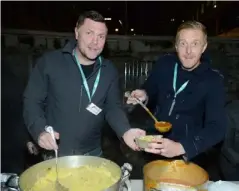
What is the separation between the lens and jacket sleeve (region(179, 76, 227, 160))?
4.50 feet

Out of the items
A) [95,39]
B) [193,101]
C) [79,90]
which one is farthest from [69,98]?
[193,101]

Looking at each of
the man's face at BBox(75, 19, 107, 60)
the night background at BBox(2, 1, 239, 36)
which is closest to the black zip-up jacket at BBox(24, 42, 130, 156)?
the man's face at BBox(75, 19, 107, 60)

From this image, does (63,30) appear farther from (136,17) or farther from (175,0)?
(175,0)

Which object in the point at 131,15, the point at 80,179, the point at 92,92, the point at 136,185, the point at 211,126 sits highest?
the point at 131,15

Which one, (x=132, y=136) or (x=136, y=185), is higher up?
(x=132, y=136)

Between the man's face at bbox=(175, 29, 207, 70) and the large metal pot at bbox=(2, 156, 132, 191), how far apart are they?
2.40 feet

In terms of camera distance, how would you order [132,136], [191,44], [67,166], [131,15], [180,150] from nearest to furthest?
[67,166] < [180,150] < [132,136] < [191,44] < [131,15]

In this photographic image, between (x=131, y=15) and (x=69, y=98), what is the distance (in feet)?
8.37

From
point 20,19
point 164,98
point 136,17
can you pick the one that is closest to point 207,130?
point 164,98

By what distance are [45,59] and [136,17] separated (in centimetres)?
247

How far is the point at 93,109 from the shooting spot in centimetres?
177

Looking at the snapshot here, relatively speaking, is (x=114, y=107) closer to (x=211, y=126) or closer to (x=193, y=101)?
(x=193, y=101)

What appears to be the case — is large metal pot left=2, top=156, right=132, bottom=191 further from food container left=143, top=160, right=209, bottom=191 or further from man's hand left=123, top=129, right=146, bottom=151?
man's hand left=123, top=129, right=146, bottom=151

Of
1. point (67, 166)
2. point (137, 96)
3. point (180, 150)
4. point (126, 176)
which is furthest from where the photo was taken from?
point (137, 96)
